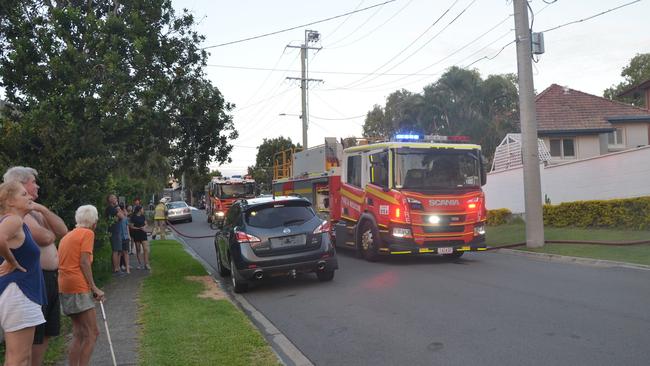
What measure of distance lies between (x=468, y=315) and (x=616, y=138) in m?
30.0

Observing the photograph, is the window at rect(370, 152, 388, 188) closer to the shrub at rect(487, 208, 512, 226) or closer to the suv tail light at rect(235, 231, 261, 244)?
the suv tail light at rect(235, 231, 261, 244)

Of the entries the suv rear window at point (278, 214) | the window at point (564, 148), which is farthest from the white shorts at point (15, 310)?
the window at point (564, 148)

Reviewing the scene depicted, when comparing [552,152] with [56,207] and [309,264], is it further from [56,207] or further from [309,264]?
[56,207]

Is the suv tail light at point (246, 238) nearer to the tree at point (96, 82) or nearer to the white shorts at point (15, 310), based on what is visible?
the tree at point (96, 82)

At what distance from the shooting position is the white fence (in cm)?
1691

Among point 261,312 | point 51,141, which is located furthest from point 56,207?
point 261,312

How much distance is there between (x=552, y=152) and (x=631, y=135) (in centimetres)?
526

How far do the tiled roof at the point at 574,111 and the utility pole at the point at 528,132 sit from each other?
1687 centimetres

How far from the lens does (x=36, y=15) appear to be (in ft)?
43.9

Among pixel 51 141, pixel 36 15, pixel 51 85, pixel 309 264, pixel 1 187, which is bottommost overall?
pixel 309 264

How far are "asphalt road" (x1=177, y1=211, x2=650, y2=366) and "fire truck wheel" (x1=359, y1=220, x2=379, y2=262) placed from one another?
1.08 meters

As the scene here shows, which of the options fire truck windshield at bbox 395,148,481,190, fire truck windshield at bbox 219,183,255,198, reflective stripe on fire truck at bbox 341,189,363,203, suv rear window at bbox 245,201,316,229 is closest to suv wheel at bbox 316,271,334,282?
suv rear window at bbox 245,201,316,229

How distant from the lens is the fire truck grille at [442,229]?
12.3 metres

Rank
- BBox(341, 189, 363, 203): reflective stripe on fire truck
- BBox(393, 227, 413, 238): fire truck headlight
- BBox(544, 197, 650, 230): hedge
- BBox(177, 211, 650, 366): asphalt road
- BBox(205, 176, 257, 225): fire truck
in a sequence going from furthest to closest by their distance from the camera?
BBox(205, 176, 257, 225): fire truck → BBox(544, 197, 650, 230): hedge → BBox(341, 189, 363, 203): reflective stripe on fire truck → BBox(393, 227, 413, 238): fire truck headlight → BBox(177, 211, 650, 366): asphalt road
